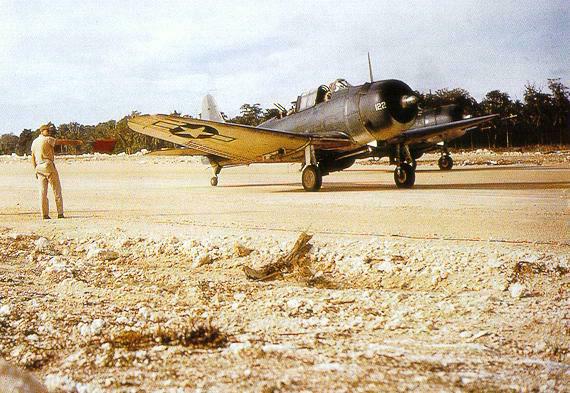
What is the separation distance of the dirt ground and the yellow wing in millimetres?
6086

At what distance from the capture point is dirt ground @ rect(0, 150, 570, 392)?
2.21 metres

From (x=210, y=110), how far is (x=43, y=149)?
44.5 feet

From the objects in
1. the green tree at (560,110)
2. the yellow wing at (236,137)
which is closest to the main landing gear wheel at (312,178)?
the yellow wing at (236,137)

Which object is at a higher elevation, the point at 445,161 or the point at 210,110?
the point at 210,110

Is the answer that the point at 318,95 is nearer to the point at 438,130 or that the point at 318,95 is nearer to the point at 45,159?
the point at 438,130

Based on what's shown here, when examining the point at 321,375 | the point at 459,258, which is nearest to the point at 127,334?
the point at 321,375

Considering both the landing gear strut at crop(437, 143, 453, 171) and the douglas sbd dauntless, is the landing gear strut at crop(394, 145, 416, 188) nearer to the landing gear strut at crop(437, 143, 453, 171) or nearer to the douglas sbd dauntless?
the douglas sbd dauntless

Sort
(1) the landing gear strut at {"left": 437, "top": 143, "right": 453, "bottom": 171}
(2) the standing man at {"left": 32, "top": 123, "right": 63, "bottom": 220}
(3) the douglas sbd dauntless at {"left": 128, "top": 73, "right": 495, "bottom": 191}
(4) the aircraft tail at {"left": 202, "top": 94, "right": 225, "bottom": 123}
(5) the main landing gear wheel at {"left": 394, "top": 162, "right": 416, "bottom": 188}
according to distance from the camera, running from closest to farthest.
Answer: (2) the standing man at {"left": 32, "top": 123, "right": 63, "bottom": 220}, (3) the douglas sbd dauntless at {"left": 128, "top": 73, "right": 495, "bottom": 191}, (5) the main landing gear wheel at {"left": 394, "top": 162, "right": 416, "bottom": 188}, (4) the aircraft tail at {"left": 202, "top": 94, "right": 225, "bottom": 123}, (1) the landing gear strut at {"left": 437, "top": 143, "right": 453, "bottom": 171}

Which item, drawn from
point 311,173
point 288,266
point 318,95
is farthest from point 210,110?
point 288,266

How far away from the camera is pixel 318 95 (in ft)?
45.0

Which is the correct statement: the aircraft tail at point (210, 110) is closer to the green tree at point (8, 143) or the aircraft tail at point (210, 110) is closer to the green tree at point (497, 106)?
the green tree at point (497, 106)

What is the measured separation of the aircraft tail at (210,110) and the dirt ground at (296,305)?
48.4 feet

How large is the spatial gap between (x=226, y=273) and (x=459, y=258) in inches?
77.8

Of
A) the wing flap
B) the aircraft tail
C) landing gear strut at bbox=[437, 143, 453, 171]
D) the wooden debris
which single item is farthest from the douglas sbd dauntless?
landing gear strut at bbox=[437, 143, 453, 171]
